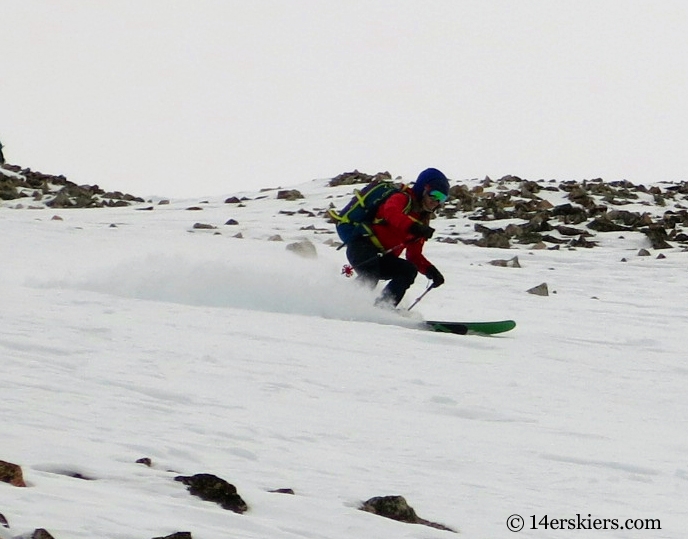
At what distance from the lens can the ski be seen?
10289 millimetres

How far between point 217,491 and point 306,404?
2.04 m

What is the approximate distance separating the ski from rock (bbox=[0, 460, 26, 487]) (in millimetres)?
6734

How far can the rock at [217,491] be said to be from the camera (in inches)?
162

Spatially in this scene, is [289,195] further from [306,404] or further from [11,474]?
[11,474]

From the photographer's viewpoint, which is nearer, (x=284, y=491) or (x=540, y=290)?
(x=284, y=491)

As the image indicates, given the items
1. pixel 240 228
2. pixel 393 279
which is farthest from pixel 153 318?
pixel 240 228

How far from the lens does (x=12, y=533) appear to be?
3289 millimetres

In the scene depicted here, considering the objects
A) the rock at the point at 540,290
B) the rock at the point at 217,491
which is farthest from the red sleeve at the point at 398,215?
the rock at the point at 217,491

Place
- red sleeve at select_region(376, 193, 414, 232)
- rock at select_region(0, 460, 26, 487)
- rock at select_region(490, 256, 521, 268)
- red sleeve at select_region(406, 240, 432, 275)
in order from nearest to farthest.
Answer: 1. rock at select_region(0, 460, 26, 487)
2. red sleeve at select_region(376, 193, 414, 232)
3. red sleeve at select_region(406, 240, 432, 275)
4. rock at select_region(490, 256, 521, 268)

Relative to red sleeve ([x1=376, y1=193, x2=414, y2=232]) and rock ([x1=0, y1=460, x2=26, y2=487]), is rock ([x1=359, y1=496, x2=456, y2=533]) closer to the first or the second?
rock ([x1=0, y1=460, x2=26, y2=487])

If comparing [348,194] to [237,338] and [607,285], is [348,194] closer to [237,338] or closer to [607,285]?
[607,285]

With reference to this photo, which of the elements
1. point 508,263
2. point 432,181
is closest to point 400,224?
point 432,181

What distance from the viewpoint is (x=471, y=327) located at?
34.0 ft

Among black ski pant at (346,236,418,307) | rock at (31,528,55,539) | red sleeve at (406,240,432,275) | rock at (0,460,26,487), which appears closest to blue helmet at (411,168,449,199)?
red sleeve at (406,240,432,275)
